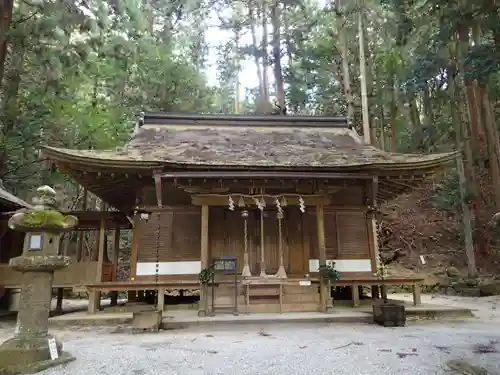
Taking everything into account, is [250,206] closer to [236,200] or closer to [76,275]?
[236,200]

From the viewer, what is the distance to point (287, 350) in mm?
5461

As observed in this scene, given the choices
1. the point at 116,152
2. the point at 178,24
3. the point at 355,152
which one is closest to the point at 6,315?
the point at 116,152

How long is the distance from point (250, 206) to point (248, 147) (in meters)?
2.16

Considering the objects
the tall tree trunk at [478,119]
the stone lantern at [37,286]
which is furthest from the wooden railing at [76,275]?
A: the tall tree trunk at [478,119]

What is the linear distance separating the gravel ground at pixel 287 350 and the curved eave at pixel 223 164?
373 centimetres

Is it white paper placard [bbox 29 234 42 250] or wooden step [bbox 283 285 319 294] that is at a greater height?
white paper placard [bbox 29 234 42 250]

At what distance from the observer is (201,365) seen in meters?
4.73

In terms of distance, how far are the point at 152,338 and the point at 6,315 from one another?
6.57 m

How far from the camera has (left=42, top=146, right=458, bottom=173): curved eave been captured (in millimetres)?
8742

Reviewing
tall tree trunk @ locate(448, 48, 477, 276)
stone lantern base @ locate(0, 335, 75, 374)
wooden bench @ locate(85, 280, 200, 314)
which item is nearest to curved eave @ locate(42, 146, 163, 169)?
wooden bench @ locate(85, 280, 200, 314)

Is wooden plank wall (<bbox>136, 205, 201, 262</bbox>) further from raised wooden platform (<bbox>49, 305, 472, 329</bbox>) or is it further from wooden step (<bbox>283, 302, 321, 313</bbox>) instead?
wooden step (<bbox>283, 302, 321, 313</bbox>)

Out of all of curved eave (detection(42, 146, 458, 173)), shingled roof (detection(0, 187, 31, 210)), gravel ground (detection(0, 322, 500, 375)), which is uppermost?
curved eave (detection(42, 146, 458, 173))

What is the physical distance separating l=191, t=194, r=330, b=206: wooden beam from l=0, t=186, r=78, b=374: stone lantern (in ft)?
13.8

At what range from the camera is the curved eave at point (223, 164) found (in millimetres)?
8742
